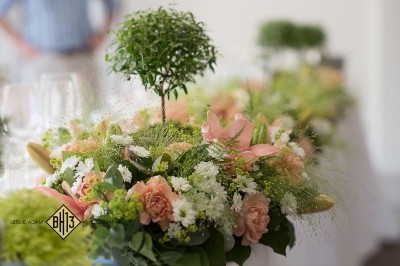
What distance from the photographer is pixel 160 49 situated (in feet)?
4.51

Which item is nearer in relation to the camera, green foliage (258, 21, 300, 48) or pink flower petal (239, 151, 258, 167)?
pink flower petal (239, 151, 258, 167)

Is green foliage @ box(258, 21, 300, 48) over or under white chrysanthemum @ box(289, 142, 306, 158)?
under

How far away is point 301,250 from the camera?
153 cm

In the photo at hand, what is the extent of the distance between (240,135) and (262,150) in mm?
44

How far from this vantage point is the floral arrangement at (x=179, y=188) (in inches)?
40.5

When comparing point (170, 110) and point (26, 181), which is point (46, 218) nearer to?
point (170, 110)

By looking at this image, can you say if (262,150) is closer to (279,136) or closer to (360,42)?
(279,136)

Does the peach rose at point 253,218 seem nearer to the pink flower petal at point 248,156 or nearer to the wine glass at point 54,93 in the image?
the pink flower petal at point 248,156

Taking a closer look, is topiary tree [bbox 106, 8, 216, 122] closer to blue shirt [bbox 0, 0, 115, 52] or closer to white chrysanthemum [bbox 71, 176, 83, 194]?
white chrysanthemum [bbox 71, 176, 83, 194]

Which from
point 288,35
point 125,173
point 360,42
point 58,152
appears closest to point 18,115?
point 58,152

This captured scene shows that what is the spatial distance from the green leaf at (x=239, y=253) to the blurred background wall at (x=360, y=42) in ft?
10.6

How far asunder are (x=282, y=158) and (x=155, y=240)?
0.32m

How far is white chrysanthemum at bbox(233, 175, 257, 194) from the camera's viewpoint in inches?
45.0

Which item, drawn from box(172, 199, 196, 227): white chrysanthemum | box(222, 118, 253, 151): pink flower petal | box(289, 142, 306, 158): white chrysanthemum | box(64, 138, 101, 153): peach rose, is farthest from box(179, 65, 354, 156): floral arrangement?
box(172, 199, 196, 227): white chrysanthemum
